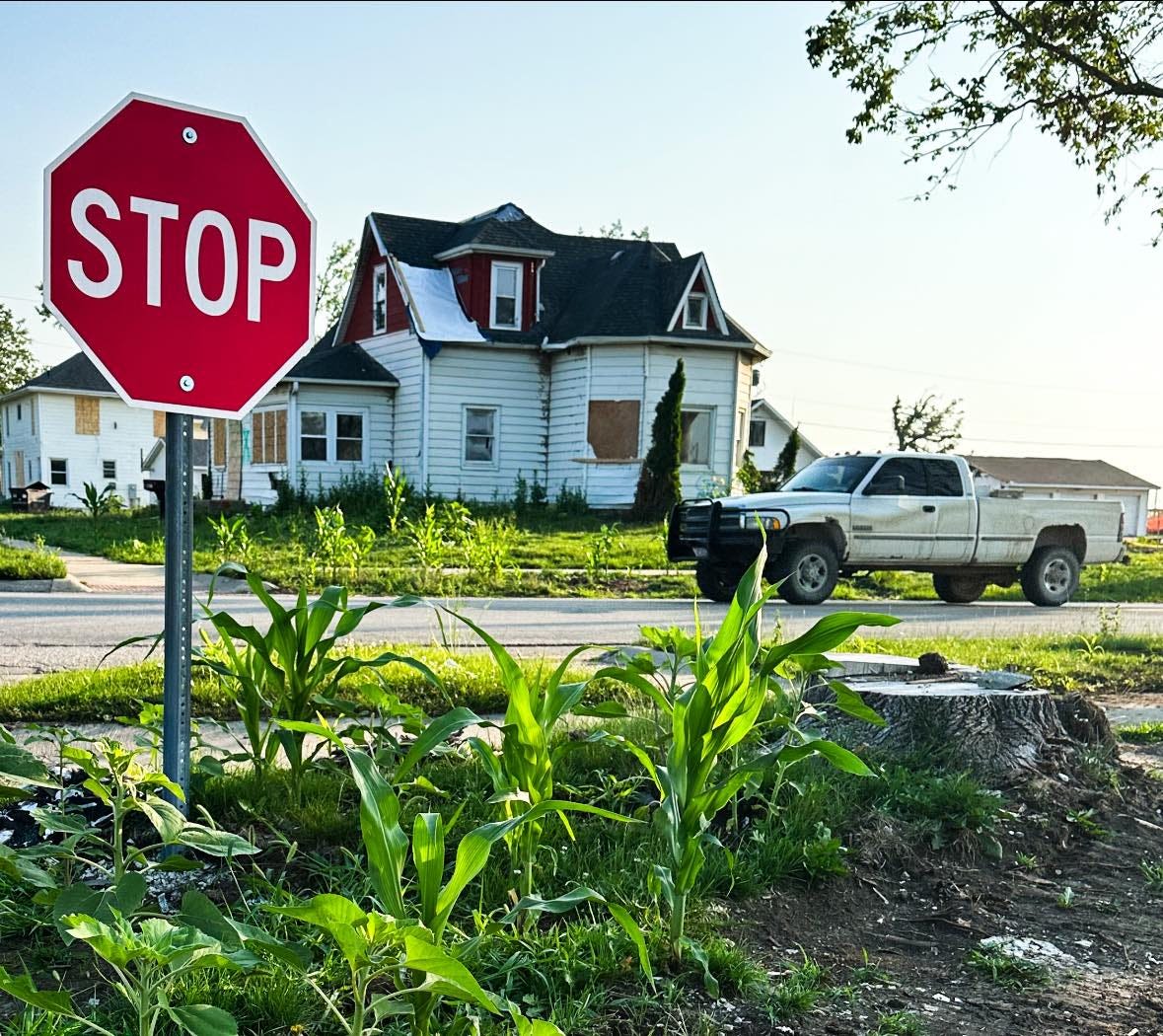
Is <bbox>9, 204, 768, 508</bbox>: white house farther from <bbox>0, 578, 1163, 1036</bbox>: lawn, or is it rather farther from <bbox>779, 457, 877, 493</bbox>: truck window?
<bbox>0, 578, 1163, 1036</bbox>: lawn

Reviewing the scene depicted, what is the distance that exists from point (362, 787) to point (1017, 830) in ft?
9.09

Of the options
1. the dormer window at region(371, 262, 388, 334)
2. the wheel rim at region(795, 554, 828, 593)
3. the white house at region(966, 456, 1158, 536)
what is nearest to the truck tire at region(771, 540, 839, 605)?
the wheel rim at region(795, 554, 828, 593)

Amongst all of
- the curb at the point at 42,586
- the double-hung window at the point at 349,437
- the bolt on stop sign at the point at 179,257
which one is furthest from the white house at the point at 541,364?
the bolt on stop sign at the point at 179,257

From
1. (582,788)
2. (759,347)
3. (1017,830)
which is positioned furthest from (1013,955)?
(759,347)

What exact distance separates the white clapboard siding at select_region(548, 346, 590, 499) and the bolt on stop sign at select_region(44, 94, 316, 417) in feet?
74.9

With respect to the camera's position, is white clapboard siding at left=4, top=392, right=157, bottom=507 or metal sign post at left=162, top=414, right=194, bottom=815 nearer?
metal sign post at left=162, top=414, right=194, bottom=815

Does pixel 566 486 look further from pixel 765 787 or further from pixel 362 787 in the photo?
pixel 362 787

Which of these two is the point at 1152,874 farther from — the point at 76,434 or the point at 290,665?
the point at 76,434

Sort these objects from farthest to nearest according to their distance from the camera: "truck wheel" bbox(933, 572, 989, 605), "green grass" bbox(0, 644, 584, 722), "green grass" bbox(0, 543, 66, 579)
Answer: "truck wheel" bbox(933, 572, 989, 605), "green grass" bbox(0, 543, 66, 579), "green grass" bbox(0, 644, 584, 722)

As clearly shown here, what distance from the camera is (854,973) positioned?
281 cm

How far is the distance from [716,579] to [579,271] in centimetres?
1753

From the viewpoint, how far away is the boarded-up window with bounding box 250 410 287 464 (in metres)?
27.1

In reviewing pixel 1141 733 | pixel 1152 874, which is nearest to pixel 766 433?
pixel 1141 733

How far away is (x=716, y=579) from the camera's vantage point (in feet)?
44.4
